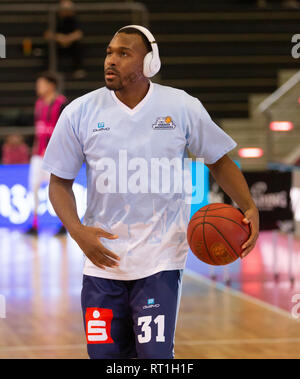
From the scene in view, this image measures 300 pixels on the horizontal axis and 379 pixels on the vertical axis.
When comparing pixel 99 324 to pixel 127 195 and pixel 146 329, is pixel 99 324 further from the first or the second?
pixel 127 195

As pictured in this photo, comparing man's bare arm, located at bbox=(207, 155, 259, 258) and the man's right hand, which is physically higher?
man's bare arm, located at bbox=(207, 155, 259, 258)

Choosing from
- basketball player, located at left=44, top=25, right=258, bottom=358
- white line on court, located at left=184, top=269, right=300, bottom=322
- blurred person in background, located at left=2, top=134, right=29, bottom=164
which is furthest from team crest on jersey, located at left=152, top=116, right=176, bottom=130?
blurred person in background, located at left=2, top=134, right=29, bottom=164

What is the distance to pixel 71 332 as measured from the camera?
20.7 feet

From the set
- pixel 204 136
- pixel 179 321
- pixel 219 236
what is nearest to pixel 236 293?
pixel 179 321

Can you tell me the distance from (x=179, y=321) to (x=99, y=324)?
3.23 meters

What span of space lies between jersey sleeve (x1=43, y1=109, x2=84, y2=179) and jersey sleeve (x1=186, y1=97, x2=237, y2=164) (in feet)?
1.61

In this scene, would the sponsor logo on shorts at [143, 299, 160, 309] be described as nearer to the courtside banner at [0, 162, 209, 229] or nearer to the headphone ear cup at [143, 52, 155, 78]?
the headphone ear cup at [143, 52, 155, 78]

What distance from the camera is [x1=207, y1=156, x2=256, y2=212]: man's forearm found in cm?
371

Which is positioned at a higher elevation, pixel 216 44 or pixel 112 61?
pixel 216 44

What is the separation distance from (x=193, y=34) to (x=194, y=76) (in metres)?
0.84

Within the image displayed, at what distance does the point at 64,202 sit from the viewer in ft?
11.6

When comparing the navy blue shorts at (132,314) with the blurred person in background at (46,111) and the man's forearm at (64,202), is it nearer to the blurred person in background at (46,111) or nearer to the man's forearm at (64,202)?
the man's forearm at (64,202)

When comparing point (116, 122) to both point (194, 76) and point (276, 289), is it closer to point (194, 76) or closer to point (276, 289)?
point (276, 289)

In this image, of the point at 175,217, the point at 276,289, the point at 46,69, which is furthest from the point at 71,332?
the point at 46,69
